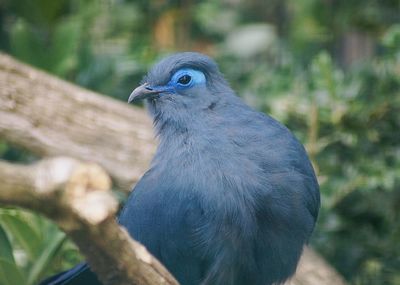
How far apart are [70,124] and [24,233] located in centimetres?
88

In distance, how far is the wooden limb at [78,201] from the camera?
1865 millimetres

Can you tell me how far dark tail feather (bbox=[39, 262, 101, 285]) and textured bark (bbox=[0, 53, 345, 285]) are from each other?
1.22 metres

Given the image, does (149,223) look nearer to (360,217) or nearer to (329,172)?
(329,172)

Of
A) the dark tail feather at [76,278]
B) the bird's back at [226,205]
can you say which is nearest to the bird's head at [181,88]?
the bird's back at [226,205]

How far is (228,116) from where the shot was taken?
332 centimetres

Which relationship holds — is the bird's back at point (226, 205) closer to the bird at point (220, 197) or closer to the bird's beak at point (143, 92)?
the bird at point (220, 197)

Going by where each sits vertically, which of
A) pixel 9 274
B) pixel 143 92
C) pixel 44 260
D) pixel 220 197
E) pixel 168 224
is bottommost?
pixel 44 260

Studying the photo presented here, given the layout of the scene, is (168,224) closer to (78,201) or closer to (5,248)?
(5,248)

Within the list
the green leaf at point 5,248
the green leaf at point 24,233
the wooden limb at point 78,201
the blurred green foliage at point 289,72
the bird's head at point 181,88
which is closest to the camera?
the wooden limb at point 78,201

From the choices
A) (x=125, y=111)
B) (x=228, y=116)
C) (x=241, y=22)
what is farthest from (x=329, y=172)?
(x=241, y=22)

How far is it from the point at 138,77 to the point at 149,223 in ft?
8.10

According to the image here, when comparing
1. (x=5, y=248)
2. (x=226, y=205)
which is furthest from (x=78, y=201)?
(x=5, y=248)

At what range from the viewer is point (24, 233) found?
3.79 meters

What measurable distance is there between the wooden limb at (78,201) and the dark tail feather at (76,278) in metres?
0.87
